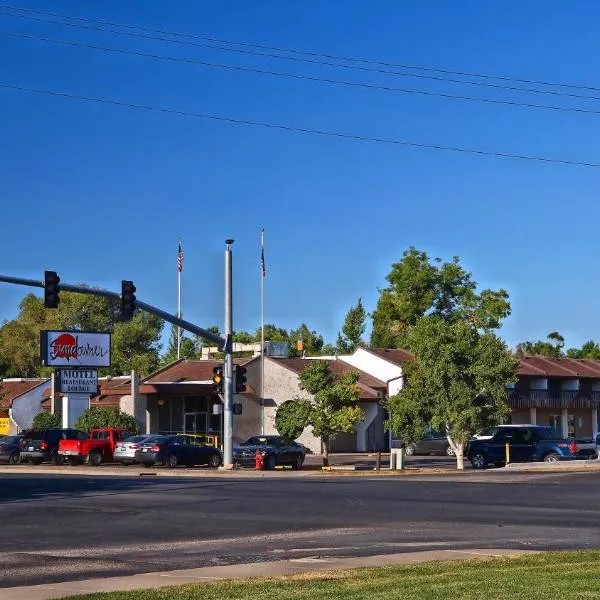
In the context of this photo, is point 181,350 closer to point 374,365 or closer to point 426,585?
point 374,365

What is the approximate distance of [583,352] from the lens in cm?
12569

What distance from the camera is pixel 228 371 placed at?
4750cm

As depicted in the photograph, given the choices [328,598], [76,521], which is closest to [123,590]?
[328,598]

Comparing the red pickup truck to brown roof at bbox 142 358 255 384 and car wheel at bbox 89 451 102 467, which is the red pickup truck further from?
brown roof at bbox 142 358 255 384

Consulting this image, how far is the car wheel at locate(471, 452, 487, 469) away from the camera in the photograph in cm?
4923

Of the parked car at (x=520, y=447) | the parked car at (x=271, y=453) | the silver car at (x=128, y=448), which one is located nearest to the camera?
the parked car at (x=520, y=447)

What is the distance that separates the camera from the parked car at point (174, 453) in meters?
48.6

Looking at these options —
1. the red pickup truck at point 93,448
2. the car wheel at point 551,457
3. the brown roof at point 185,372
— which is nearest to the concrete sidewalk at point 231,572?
the car wheel at point 551,457

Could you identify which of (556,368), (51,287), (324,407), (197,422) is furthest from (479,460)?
(556,368)

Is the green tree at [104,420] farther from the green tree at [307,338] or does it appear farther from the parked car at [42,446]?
the green tree at [307,338]

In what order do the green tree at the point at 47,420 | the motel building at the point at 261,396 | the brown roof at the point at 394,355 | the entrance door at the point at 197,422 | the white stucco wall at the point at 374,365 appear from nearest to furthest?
the green tree at the point at 47,420 → the motel building at the point at 261,396 → the entrance door at the point at 197,422 → the white stucco wall at the point at 374,365 → the brown roof at the point at 394,355

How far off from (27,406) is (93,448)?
2929 centimetres

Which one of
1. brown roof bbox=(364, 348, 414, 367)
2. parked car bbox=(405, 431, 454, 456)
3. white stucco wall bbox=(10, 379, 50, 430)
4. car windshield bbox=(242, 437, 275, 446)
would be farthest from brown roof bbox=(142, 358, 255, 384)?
car windshield bbox=(242, 437, 275, 446)

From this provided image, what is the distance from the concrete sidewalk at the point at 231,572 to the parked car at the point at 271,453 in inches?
1252
